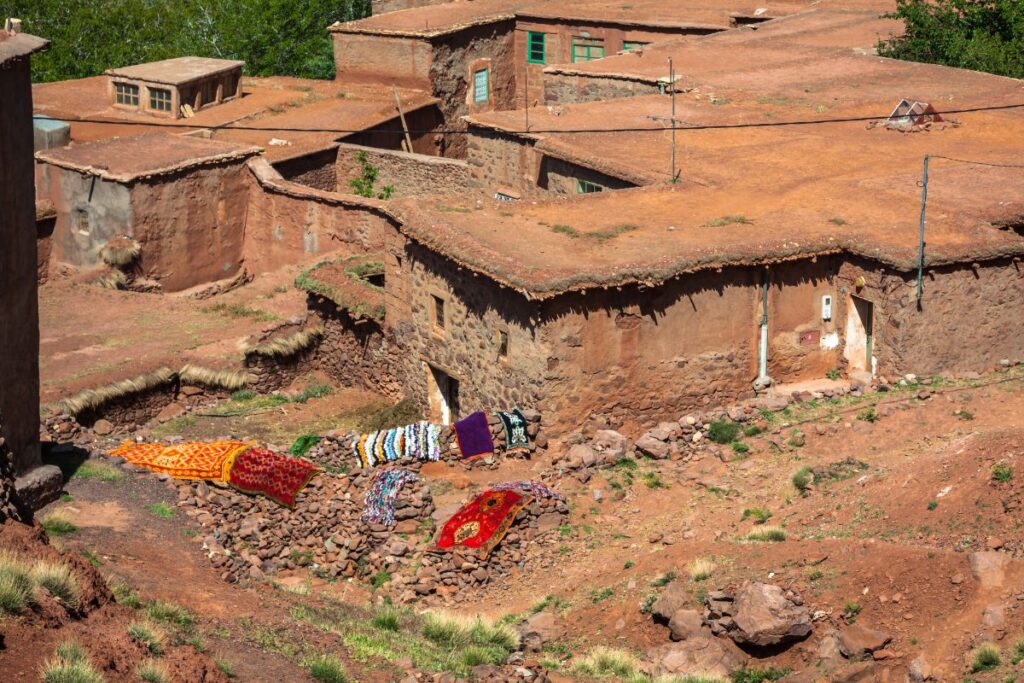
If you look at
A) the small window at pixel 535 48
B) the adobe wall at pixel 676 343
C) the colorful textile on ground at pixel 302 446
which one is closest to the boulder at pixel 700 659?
the adobe wall at pixel 676 343

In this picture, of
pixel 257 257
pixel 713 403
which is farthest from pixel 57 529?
→ pixel 257 257

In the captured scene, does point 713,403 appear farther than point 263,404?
No

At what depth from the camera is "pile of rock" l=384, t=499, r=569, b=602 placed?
786 inches

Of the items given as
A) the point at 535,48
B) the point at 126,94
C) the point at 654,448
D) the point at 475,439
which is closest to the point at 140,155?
the point at 126,94

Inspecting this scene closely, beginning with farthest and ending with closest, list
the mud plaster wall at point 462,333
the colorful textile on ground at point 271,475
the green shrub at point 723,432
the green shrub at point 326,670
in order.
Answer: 1. the mud plaster wall at point 462,333
2. the green shrub at point 723,432
3. the colorful textile on ground at point 271,475
4. the green shrub at point 326,670

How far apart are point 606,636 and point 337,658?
13.0 ft

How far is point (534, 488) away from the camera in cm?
2112

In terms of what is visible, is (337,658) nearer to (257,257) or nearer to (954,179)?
(954,179)

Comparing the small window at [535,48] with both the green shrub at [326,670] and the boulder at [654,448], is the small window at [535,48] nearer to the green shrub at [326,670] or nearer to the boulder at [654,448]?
the boulder at [654,448]

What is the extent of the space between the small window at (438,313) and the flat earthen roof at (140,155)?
438 inches

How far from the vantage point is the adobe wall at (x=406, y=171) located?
36406 millimetres

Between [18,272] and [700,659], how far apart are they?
8.84 metres

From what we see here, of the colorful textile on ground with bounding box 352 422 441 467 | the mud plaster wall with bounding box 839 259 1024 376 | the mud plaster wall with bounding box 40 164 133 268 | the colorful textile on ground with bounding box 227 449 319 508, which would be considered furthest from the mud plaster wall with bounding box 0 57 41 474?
the mud plaster wall with bounding box 40 164 133 268

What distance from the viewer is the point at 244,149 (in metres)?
36.2
